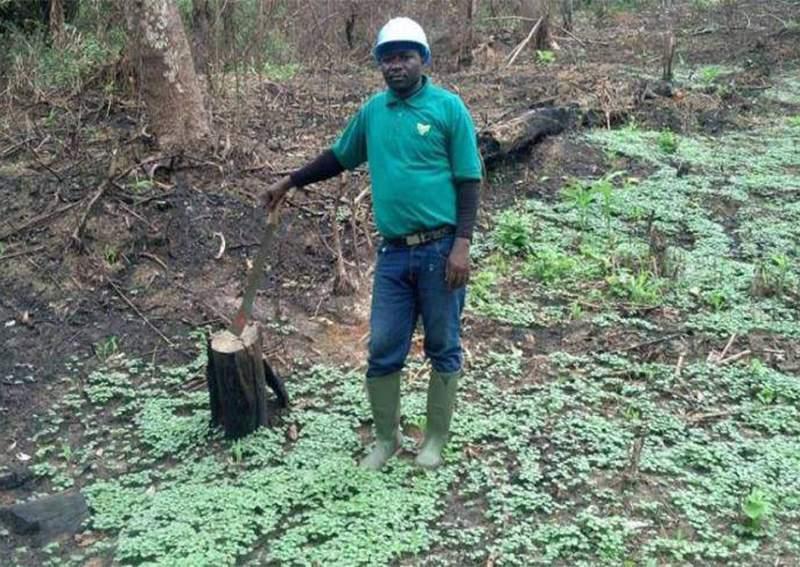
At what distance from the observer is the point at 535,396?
17.2 ft

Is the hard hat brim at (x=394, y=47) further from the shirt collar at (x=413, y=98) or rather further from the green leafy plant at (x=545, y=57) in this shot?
the green leafy plant at (x=545, y=57)

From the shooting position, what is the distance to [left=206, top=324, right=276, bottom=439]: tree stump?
4.72 meters

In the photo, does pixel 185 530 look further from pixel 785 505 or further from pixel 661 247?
pixel 661 247

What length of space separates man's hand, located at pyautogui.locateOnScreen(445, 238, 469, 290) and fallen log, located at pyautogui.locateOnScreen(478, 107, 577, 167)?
4514 millimetres

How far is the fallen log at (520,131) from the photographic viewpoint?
8.62 metres

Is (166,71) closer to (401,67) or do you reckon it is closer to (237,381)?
(237,381)

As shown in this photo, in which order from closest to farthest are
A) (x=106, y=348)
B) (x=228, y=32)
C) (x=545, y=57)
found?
(x=106, y=348) → (x=228, y=32) → (x=545, y=57)

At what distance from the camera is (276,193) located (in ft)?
15.3

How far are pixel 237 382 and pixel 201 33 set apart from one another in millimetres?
6187

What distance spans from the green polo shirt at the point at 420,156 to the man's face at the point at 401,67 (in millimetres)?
92

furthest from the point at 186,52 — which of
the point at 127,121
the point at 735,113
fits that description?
the point at 735,113

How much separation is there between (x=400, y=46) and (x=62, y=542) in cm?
271

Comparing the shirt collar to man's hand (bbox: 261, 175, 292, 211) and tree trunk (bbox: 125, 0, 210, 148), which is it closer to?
man's hand (bbox: 261, 175, 292, 211)

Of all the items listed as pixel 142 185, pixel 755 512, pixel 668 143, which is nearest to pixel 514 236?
pixel 142 185
